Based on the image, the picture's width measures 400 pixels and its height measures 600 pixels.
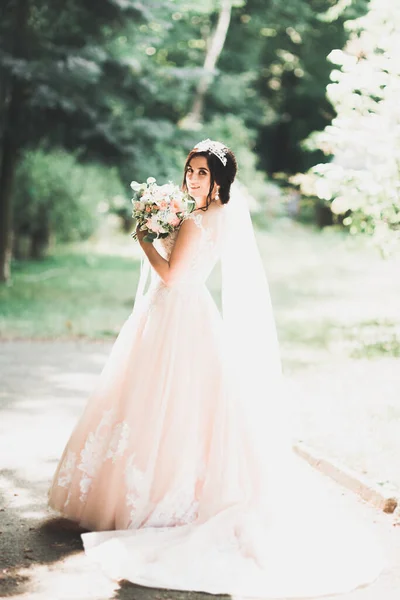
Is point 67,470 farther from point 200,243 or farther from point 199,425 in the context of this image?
point 200,243

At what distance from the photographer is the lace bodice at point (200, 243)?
497 centimetres

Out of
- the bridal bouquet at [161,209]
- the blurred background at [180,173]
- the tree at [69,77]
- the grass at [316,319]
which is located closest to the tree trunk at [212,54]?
the blurred background at [180,173]

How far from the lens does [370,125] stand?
8.85 m

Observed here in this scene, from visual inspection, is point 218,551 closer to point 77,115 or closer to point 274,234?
point 77,115

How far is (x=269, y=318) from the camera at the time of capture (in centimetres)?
525

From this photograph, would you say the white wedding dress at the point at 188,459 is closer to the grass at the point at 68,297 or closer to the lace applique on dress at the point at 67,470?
the lace applique on dress at the point at 67,470

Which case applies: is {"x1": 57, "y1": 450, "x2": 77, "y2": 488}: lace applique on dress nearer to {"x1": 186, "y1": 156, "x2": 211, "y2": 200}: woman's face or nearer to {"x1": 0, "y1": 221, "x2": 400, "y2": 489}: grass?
{"x1": 186, "y1": 156, "x2": 211, "y2": 200}: woman's face

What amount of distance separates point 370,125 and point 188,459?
522cm

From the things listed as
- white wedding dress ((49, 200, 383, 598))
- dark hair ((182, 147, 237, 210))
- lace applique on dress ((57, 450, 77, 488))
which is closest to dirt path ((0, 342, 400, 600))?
white wedding dress ((49, 200, 383, 598))

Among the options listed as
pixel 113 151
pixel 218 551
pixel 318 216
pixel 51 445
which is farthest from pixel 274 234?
pixel 218 551

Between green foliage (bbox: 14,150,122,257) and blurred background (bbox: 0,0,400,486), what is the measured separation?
4cm

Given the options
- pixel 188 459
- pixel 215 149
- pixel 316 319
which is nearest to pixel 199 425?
pixel 188 459

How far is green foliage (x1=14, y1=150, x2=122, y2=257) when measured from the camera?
22.0 m

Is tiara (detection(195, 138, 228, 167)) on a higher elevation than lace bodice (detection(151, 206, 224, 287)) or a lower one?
higher
